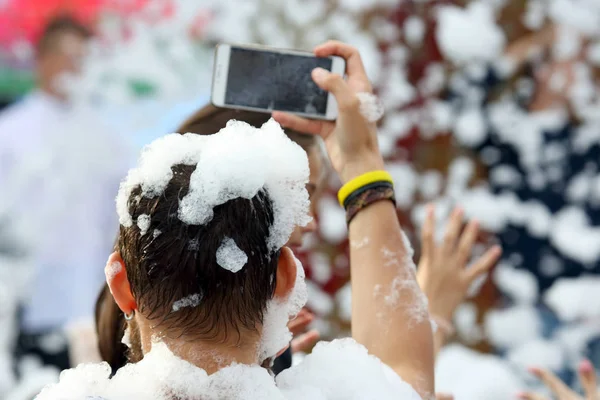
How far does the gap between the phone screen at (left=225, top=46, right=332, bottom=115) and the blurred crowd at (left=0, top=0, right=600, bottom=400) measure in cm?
150

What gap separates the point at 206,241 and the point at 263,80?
1.57 ft

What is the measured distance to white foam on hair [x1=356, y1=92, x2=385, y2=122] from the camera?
91cm

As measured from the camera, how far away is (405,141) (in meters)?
2.96

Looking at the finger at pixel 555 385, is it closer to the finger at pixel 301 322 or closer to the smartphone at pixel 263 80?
the finger at pixel 301 322

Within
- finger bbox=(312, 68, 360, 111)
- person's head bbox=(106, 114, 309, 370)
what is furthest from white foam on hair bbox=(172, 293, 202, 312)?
finger bbox=(312, 68, 360, 111)

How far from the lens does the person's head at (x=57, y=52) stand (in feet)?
10.7

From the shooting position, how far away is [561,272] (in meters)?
2.55

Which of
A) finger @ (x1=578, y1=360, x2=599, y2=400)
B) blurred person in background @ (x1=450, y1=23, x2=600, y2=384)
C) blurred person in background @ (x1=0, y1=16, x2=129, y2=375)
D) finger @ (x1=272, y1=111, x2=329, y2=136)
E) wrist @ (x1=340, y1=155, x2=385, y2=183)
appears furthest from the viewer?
blurred person in background @ (x1=0, y1=16, x2=129, y2=375)

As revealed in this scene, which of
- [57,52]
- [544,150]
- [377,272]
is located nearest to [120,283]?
[377,272]

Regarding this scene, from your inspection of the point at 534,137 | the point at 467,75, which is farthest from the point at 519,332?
the point at 467,75

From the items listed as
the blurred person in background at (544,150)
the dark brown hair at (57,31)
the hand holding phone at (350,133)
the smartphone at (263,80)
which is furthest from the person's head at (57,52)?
the hand holding phone at (350,133)

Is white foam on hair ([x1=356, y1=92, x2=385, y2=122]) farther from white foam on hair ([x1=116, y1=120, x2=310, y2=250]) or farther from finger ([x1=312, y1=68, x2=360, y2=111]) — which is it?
white foam on hair ([x1=116, y1=120, x2=310, y2=250])

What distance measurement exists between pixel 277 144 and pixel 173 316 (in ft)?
0.62

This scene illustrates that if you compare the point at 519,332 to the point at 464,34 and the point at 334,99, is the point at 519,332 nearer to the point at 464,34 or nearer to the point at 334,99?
the point at 464,34
